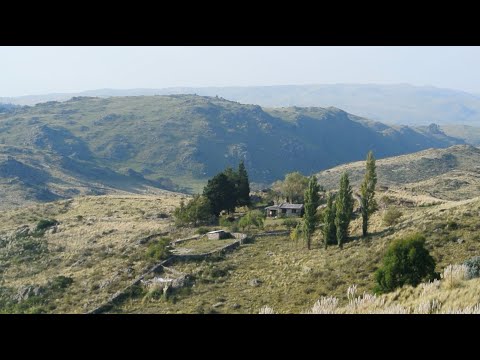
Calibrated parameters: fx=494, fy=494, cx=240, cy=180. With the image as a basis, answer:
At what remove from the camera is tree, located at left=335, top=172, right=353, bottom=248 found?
3625cm

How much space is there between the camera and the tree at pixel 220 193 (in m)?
54.2

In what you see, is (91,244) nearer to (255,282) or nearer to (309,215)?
(309,215)

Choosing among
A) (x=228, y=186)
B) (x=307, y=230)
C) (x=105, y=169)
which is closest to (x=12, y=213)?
(x=228, y=186)

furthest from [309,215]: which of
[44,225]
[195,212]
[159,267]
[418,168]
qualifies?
[418,168]

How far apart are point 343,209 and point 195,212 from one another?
20.1 meters

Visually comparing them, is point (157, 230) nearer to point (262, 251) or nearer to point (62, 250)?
point (62, 250)

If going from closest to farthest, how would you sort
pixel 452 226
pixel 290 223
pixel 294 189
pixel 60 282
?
1. pixel 452 226
2. pixel 60 282
3. pixel 290 223
4. pixel 294 189

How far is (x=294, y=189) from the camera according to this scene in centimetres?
5981

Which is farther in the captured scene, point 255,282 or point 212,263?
point 212,263

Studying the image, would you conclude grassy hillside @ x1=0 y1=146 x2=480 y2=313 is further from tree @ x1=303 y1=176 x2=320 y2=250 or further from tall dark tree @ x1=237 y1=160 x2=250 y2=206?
tall dark tree @ x1=237 y1=160 x2=250 y2=206

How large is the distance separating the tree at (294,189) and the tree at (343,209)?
22.4 meters

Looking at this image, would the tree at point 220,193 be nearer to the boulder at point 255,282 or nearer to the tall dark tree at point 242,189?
the tall dark tree at point 242,189
